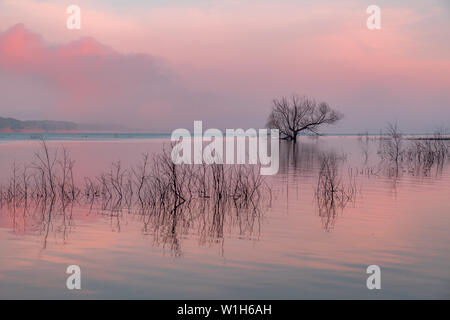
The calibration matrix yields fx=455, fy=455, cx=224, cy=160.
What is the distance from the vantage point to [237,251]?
768 cm

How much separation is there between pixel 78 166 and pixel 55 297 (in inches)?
707

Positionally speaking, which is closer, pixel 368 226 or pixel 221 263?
pixel 221 263

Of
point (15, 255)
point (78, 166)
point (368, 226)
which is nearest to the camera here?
point (15, 255)

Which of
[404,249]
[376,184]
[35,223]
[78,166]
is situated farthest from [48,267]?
[78,166]

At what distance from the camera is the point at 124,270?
21.8 feet

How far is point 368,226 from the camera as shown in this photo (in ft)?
31.4

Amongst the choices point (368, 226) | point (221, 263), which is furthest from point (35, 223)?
point (368, 226)

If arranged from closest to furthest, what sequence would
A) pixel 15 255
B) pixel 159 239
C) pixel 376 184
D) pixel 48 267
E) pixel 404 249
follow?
pixel 48 267, pixel 15 255, pixel 404 249, pixel 159 239, pixel 376 184

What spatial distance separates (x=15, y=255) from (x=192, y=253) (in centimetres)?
285

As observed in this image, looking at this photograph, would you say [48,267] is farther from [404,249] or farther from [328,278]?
[404,249]

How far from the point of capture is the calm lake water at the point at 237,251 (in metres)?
5.96

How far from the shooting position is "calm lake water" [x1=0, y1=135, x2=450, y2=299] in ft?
19.6
